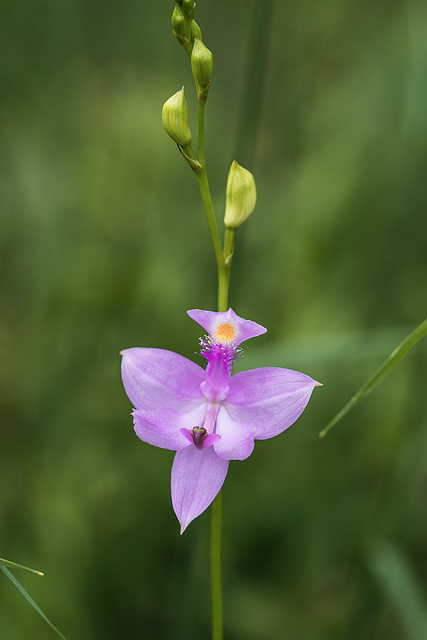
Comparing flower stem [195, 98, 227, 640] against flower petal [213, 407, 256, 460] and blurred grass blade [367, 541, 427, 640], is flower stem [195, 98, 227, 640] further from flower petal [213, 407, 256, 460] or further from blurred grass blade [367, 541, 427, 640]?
blurred grass blade [367, 541, 427, 640]

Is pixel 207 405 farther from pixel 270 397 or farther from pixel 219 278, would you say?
pixel 219 278

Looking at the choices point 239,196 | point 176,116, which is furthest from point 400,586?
point 176,116

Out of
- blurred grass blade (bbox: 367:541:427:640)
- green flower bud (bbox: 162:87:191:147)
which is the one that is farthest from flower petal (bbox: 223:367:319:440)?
blurred grass blade (bbox: 367:541:427:640)

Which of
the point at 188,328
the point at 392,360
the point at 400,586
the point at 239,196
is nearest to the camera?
the point at 392,360

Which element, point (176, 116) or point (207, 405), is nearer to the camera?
point (176, 116)

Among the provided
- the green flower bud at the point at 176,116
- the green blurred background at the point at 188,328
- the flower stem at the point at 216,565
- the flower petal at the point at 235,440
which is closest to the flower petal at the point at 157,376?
the flower petal at the point at 235,440

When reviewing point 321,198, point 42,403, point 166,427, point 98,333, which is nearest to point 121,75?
point 321,198

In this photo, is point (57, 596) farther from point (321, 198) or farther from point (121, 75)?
point (121, 75)
